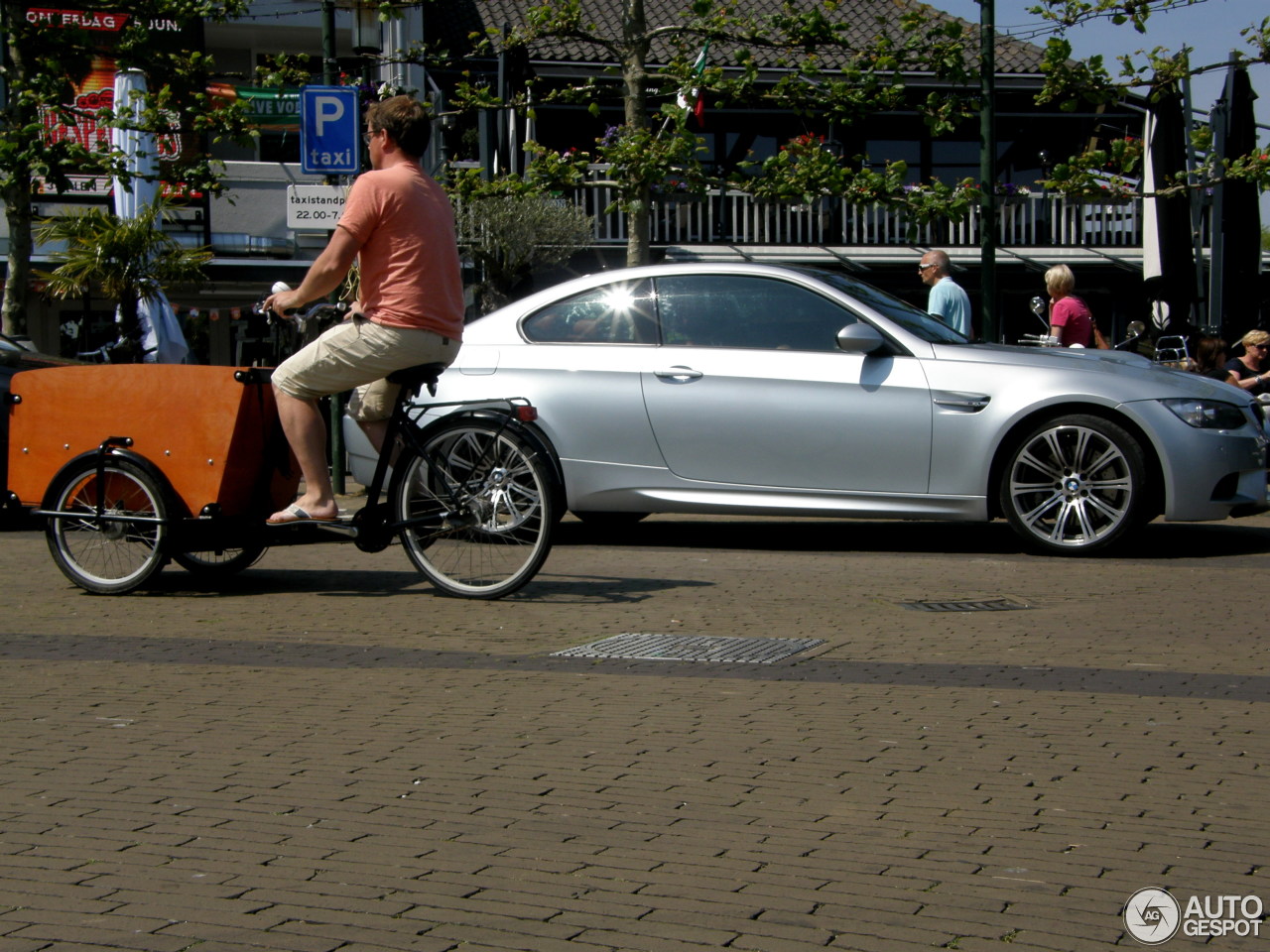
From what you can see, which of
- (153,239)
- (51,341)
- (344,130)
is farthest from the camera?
(51,341)

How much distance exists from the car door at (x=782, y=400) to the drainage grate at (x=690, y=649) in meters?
2.55

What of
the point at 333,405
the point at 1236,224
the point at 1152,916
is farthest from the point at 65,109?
the point at 1152,916

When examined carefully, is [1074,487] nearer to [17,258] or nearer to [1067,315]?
[1067,315]

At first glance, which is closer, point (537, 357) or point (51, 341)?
point (537, 357)

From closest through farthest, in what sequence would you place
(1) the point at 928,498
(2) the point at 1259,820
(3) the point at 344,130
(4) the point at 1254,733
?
(2) the point at 1259,820
(4) the point at 1254,733
(1) the point at 928,498
(3) the point at 344,130

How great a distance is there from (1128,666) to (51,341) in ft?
76.0

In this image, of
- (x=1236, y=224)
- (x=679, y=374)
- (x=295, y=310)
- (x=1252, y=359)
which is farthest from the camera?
(x=1236, y=224)

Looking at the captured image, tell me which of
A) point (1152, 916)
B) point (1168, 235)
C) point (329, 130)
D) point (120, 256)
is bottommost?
point (1152, 916)

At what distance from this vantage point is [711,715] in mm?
4773

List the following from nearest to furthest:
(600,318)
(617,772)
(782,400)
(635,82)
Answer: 1. (617,772)
2. (782,400)
3. (600,318)
4. (635,82)

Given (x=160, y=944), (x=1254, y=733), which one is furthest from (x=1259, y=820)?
(x=160, y=944)

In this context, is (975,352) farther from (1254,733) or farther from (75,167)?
(75,167)

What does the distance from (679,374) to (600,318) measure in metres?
0.68

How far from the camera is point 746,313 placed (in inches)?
349
